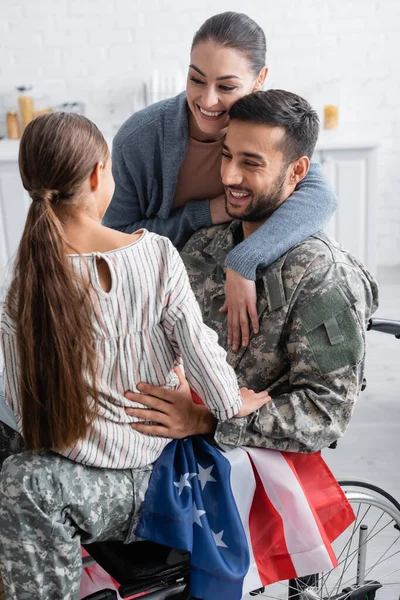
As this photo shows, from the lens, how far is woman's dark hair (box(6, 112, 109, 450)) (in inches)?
49.3

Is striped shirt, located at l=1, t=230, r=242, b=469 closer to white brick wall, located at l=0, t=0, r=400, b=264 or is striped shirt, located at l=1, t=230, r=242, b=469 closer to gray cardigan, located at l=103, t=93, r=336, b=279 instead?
gray cardigan, located at l=103, t=93, r=336, b=279

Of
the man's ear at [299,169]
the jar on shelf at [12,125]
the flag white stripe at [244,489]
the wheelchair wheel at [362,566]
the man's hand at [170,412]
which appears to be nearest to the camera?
the man's hand at [170,412]

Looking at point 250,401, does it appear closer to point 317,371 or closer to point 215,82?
point 317,371

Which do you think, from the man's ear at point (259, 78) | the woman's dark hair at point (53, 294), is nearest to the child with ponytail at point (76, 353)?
the woman's dark hair at point (53, 294)

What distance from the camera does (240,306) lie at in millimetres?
1718

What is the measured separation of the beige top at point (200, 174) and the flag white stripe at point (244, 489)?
31.2 inches

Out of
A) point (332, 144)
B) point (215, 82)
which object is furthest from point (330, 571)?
point (332, 144)

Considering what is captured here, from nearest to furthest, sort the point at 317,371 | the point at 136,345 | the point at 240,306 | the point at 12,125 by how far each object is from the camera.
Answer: the point at 136,345
the point at 317,371
the point at 240,306
the point at 12,125

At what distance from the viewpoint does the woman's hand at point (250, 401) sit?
1524 millimetres

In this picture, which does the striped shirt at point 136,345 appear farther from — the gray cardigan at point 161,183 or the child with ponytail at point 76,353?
the gray cardigan at point 161,183

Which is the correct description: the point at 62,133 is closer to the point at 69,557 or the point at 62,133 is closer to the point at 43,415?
the point at 43,415

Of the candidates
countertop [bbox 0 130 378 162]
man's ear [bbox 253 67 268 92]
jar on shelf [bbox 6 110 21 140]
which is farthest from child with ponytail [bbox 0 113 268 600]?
jar on shelf [bbox 6 110 21 140]

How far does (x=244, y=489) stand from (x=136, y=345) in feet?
1.40

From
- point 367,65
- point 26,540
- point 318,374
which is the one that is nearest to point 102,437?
point 26,540
